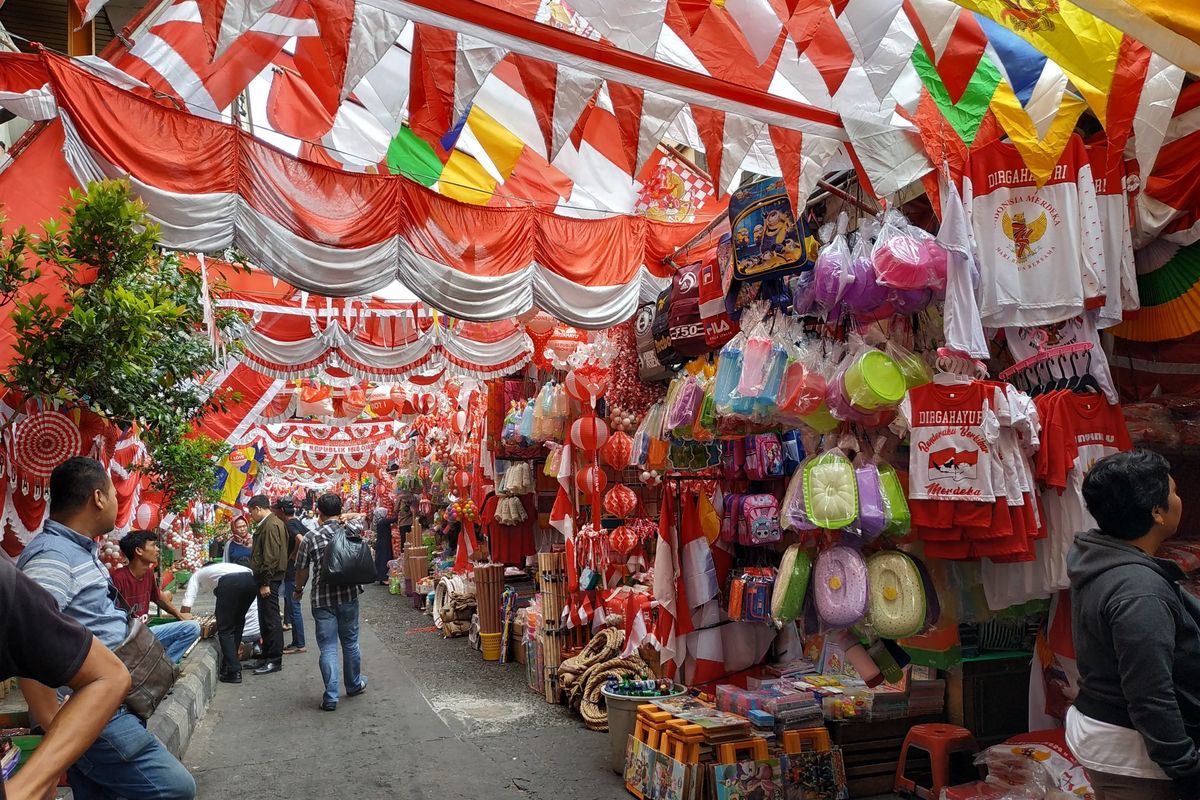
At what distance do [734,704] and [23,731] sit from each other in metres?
3.99

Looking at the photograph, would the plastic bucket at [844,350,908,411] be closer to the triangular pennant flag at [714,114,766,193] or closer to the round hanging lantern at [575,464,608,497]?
the triangular pennant flag at [714,114,766,193]

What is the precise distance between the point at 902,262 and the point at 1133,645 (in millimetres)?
1907

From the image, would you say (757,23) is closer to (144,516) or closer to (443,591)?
(144,516)

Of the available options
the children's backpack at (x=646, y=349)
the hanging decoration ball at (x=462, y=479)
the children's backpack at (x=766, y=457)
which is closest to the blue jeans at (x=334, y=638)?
the hanging decoration ball at (x=462, y=479)

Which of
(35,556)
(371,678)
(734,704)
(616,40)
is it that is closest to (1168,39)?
(616,40)

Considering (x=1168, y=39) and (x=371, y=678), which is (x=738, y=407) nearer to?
(x=1168, y=39)

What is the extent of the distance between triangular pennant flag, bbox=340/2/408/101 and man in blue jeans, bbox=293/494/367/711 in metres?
5.41

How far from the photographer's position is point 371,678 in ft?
30.4

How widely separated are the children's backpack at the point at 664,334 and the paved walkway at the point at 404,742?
2.99 meters

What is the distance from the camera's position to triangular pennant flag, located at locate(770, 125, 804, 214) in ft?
14.0

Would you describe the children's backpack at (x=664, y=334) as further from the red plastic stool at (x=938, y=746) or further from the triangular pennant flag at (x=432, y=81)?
the red plastic stool at (x=938, y=746)

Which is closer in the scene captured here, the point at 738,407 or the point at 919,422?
the point at 919,422

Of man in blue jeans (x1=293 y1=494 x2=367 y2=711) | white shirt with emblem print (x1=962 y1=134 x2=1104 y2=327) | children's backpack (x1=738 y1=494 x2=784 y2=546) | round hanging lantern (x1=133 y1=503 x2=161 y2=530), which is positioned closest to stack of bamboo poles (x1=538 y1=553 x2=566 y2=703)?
man in blue jeans (x1=293 y1=494 x2=367 y2=711)

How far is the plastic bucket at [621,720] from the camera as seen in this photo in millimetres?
5691
